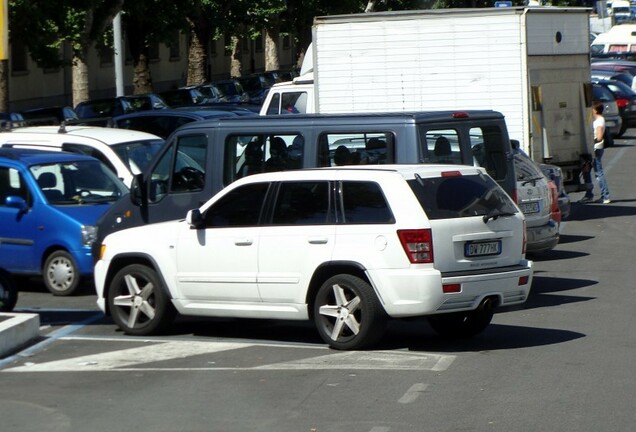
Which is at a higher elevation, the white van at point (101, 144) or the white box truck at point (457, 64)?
the white box truck at point (457, 64)

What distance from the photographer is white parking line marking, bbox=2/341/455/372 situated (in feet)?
33.3

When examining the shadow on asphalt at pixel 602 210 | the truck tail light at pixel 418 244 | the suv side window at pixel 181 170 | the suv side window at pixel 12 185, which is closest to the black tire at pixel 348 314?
the truck tail light at pixel 418 244

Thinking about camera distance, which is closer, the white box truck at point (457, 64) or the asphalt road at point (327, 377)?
the asphalt road at point (327, 377)

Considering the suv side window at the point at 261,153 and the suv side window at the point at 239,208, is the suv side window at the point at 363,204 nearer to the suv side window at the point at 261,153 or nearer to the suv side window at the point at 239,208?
the suv side window at the point at 239,208

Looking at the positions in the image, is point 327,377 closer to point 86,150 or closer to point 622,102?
point 86,150

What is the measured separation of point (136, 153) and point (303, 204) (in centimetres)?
769

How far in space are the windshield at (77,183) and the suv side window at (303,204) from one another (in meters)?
5.12

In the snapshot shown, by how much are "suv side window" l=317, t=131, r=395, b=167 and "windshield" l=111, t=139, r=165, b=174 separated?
17.6 ft

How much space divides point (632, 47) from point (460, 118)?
55.1 meters

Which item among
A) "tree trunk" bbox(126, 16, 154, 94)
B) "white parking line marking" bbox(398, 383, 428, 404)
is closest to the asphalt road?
"white parking line marking" bbox(398, 383, 428, 404)

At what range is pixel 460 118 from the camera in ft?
44.2

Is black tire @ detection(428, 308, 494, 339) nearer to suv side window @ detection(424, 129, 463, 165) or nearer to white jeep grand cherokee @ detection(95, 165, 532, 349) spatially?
white jeep grand cherokee @ detection(95, 165, 532, 349)

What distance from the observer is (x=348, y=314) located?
10.7 m

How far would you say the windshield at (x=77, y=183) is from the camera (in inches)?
619
